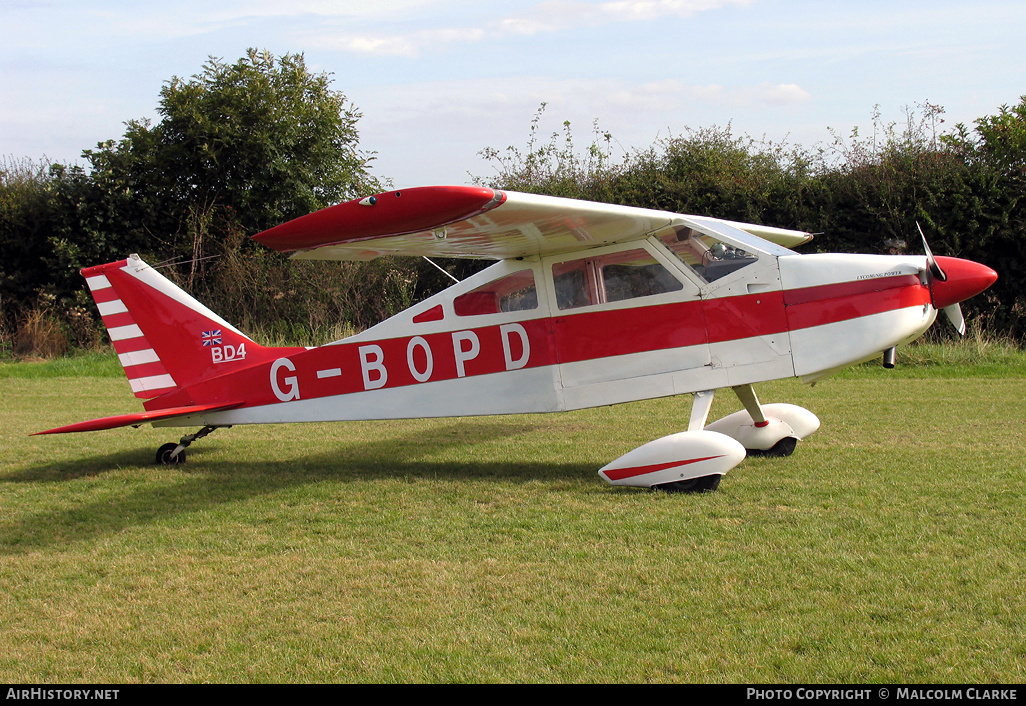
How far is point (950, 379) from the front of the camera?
40.0ft

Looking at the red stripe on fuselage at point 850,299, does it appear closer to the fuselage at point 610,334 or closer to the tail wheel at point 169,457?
the fuselage at point 610,334

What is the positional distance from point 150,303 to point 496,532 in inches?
194

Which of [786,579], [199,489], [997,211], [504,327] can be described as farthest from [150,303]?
[997,211]

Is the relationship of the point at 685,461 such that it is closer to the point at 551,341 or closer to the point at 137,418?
the point at 551,341

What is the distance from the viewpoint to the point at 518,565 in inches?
184

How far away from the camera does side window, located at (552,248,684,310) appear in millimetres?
6934

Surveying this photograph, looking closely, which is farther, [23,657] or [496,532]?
[496,532]

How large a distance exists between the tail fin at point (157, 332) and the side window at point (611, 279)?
333cm

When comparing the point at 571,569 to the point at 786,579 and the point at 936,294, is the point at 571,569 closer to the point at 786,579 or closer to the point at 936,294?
the point at 786,579

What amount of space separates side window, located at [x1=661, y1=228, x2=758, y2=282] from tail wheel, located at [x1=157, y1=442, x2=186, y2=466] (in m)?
5.23

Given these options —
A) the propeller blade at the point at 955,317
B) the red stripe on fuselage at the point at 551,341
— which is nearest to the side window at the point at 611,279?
the red stripe on fuselage at the point at 551,341

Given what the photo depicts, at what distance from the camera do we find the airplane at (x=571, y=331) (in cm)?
639

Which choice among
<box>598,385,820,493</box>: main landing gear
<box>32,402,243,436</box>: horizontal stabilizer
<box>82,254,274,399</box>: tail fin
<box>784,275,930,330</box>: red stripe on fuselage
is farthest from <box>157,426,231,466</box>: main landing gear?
<box>784,275,930,330</box>: red stripe on fuselage

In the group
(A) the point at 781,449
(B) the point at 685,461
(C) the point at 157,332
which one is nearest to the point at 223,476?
(C) the point at 157,332
